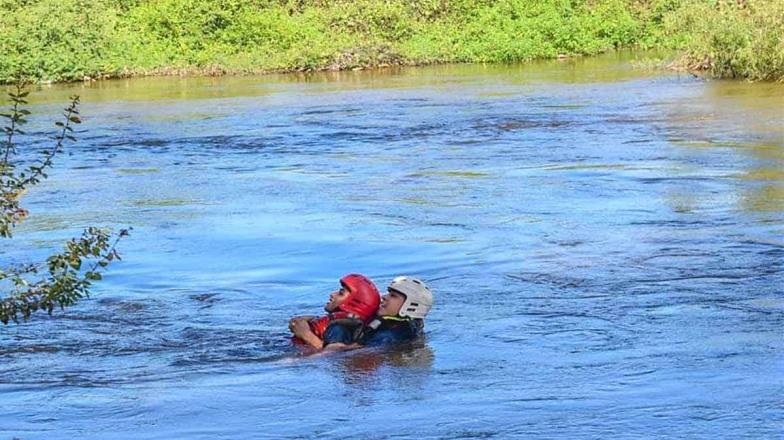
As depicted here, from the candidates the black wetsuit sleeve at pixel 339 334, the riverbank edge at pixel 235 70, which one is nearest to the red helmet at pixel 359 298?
the black wetsuit sleeve at pixel 339 334

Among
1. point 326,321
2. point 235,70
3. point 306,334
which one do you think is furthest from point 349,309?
point 235,70

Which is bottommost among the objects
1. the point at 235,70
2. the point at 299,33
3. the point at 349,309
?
the point at 235,70

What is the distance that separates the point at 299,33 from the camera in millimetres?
47312

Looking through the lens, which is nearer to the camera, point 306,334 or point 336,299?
point 336,299

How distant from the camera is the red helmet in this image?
29.8ft

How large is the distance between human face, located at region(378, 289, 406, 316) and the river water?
249mm

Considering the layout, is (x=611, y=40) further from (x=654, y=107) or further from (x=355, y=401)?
(x=355, y=401)

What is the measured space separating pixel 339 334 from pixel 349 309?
18 cm

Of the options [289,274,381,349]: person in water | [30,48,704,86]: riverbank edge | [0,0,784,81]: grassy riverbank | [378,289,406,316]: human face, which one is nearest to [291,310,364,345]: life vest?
[289,274,381,349]: person in water

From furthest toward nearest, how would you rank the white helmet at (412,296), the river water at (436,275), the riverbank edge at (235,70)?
the riverbank edge at (235,70), the white helmet at (412,296), the river water at (436,275)

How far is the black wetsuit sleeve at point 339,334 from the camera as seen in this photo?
9062 mm

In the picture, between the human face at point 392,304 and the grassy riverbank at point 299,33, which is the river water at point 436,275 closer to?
the human face at point 392,304

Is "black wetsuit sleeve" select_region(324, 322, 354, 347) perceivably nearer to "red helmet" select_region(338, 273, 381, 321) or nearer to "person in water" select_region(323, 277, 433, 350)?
"person in water" select_region(323, 277, 433, 350)

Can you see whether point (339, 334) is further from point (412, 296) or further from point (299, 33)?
point (299, 33)
